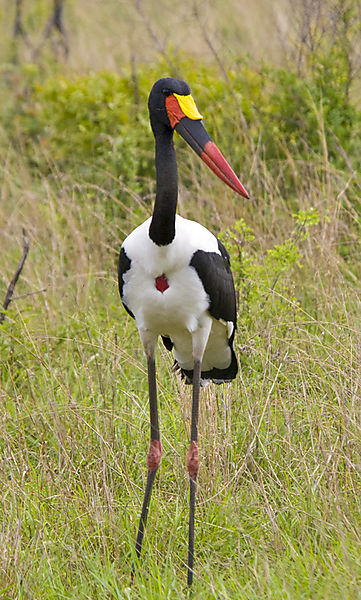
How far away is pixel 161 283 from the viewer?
11.0 feet

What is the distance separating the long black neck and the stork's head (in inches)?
2.6

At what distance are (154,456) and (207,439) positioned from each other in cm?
33

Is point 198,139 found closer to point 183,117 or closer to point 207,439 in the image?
point 183,117

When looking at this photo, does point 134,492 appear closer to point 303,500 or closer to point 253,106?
point 303,500

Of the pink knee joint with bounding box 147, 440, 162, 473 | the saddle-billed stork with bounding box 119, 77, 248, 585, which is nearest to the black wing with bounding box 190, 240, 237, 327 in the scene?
the saddle-billed stork with bounding box 119, 77, 248, 585

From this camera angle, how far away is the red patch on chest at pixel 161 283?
334cm

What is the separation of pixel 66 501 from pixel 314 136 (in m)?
3.79

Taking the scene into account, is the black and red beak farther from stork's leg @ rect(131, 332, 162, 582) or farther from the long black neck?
stork's leg @ rect(131, 332, 162, 582)

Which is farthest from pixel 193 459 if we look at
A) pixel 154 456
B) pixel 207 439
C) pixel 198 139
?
pixel 198 139

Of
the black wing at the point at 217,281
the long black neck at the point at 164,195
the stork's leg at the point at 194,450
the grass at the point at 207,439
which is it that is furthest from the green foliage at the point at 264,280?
the long black neck at the point at 164,195

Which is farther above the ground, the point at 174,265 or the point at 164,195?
the point at 164,195

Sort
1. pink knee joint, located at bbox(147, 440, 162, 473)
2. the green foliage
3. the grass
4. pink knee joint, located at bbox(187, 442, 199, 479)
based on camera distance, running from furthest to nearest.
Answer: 1. the green foliage
2. pink knee joint, located at bbox(147, 440, 162, 473)
3. pink knee joint, located at bbox(187, 442, 199, 479)
4. the grass

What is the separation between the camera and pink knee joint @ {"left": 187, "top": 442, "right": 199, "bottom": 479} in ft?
11.8

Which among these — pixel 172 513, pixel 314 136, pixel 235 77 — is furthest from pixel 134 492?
pixel 235 77
